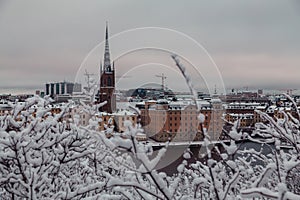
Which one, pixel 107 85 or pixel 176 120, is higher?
pixel 107 85

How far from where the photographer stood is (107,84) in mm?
5320

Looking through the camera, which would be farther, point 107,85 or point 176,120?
point 107,85

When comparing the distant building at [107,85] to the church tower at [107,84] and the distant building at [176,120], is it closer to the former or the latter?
the church tower at [107,84]

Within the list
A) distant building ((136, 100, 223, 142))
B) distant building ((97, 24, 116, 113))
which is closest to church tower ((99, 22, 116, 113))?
distant building ((97, 24, 116, 113))

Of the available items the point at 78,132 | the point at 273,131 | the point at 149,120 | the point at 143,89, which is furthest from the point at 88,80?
the point at 273,131

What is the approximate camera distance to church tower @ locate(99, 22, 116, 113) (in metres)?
4.71

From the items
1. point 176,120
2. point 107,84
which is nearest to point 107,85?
point 107,84

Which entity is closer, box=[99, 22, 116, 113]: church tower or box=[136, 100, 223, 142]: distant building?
box=[136, 100, 223, 142]: distant building

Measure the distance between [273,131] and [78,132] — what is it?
5.09ft

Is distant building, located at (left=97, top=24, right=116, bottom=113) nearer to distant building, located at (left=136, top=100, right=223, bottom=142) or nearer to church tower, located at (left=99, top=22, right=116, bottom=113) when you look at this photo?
church tower, located at (left=99, top=22, right=116, bottom=113)

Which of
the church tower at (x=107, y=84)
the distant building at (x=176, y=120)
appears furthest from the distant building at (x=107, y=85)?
the distant building at (x=176, y=120)

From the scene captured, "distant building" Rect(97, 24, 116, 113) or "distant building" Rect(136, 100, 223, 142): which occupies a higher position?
"distant building" Rect(97, 24, 116, 113)

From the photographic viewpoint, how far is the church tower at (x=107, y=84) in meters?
4.71

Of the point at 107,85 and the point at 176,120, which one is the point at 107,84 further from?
the point at 176,120
